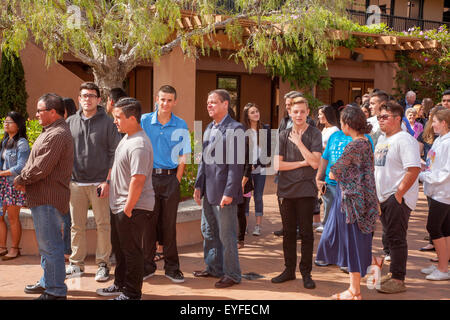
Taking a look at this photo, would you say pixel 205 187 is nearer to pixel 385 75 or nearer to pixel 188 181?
pixel 188 181

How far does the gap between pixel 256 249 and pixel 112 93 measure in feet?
9.11

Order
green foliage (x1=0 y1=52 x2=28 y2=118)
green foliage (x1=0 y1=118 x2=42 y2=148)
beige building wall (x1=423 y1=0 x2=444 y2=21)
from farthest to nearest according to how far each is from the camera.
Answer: beige building wall (x1=423 y1=0 x2=444 y2=21), green foliage (x1=0 y1=52 x2=28 y2=118), green foliage (x1=0 y1=118 x2=42 y2=148)

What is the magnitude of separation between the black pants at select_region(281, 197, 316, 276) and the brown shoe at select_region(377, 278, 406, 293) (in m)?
0.75

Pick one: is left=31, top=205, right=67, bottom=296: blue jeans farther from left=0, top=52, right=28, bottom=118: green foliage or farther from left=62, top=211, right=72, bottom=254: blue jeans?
left=0, top=52, right=28, bottom=118: green foliage

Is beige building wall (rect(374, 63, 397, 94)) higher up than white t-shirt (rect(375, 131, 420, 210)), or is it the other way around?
beige building wall (rect(374, 63, 397, 94))

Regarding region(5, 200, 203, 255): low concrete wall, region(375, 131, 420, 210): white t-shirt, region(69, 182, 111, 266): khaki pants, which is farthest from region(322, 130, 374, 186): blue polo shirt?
region(69, 182, 111, 266): khaki pants

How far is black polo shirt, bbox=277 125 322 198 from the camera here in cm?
517

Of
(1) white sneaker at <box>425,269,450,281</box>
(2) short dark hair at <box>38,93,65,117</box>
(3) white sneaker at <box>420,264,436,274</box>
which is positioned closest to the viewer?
(2) short dark hair at <box>38,93,65,117</box>

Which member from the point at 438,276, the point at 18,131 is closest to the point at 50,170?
the point at 18,131

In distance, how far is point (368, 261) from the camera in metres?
4.69

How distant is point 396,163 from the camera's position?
519cm

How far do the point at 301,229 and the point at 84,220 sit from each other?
2351mm

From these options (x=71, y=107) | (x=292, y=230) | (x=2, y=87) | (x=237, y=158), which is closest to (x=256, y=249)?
(x=292, y=230)

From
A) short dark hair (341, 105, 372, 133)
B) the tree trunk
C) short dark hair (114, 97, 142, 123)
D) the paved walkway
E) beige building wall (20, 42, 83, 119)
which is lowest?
the paved walkway
